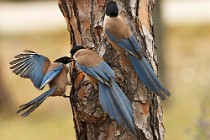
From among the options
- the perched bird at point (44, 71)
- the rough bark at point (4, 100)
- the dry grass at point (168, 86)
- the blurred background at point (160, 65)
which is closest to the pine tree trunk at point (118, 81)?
the perched bird at point (44, 71)

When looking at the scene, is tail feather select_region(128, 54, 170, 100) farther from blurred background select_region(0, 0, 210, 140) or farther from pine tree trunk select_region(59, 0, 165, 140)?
blurred background select_region(0, 0, 210, 140)

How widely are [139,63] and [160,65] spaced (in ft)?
25.3

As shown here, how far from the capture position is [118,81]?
4.45 m

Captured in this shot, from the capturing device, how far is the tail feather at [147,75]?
4215 millimetres

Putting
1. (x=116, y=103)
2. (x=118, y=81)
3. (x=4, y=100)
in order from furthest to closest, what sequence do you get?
(x=4, y=100) < (x=118, y=81) < (x=116, y=103)

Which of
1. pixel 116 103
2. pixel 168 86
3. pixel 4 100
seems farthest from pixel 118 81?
pixel 4 100

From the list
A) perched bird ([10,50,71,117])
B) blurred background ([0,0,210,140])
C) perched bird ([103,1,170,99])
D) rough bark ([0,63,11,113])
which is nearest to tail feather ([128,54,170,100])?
perched bird ([103,1,170,99])

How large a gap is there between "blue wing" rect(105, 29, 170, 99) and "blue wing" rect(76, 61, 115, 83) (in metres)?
0.14

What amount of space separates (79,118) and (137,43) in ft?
1.80

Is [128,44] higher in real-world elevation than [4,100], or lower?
higher

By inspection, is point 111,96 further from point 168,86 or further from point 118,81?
point 168,86

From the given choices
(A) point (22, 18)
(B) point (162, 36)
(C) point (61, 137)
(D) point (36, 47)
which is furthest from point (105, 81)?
(A) point (22, 18)

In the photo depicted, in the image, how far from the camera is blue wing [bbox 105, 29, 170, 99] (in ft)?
13.8

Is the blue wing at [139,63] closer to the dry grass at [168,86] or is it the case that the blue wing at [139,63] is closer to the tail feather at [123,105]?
the tail feather at [123,105]
